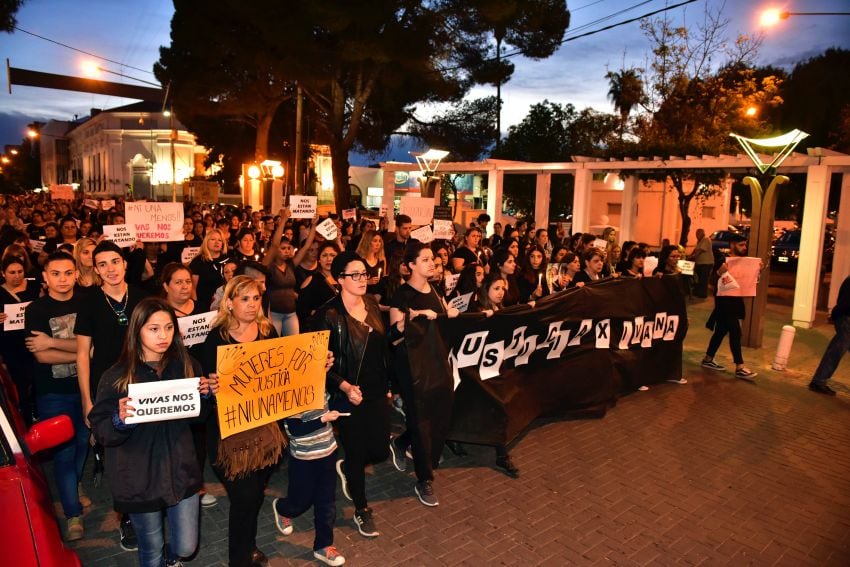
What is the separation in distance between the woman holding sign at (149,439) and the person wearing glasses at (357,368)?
102cm

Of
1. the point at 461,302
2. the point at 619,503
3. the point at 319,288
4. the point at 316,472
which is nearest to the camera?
the point at 316,472

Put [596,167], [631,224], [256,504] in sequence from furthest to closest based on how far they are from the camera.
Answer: [631,224] → [596,167] → [256,504]

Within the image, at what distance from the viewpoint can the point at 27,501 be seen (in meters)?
2.75

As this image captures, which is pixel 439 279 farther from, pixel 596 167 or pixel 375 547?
pixel 596 167

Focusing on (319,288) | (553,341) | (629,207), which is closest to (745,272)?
(553,341)

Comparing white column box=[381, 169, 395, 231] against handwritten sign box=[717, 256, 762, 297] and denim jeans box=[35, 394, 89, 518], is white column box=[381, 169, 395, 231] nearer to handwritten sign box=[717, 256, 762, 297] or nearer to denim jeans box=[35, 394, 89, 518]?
handwritten sign box=[717, 256, 762, 297]

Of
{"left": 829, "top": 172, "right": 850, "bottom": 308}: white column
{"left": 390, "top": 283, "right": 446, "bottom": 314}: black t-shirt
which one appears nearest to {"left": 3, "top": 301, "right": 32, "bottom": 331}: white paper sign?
{"left": 390, "top": 283, "right": 446, "bottom": 314}: black t-shirt

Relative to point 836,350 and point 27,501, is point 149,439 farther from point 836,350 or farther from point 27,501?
point 836,350

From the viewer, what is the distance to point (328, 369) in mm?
3871

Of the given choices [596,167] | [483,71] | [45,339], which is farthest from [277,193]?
[45,339]

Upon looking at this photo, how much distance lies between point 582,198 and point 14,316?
15.3m

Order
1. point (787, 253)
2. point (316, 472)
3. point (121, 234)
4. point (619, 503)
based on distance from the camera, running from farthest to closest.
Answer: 1. point (787, 253)
2. point (121, 234)
3. point (619, 503)
4. point (316, 472)

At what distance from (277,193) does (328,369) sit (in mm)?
23759

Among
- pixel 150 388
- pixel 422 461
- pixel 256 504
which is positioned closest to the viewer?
pixel 150 388
